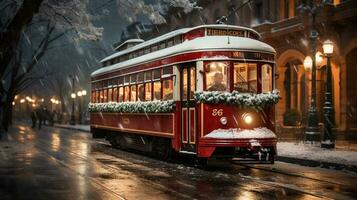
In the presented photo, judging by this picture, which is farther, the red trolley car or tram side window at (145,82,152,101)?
tram side window at (145,82,152,101)

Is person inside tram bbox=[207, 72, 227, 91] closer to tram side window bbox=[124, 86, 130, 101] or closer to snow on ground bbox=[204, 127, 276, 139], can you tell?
snow on ground bbox=[204, 127, 276, 139]

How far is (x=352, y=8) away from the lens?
1008 inches

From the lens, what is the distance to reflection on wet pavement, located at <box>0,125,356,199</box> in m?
10.3

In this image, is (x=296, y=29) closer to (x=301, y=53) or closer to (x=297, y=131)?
(x=301, y=53)

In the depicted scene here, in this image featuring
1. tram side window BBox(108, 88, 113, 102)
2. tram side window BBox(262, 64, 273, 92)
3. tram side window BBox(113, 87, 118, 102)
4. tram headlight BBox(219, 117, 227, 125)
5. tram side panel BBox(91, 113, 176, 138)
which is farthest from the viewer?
tram side window BBox(108, 88, 113, 102)

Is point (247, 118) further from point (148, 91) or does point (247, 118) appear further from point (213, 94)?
point (148, 91)

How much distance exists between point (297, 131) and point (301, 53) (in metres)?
5.72

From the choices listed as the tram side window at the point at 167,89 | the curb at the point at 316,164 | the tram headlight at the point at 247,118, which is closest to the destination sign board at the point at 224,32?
the tram side window at the point at 167,89

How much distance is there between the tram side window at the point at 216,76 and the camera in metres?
14.5

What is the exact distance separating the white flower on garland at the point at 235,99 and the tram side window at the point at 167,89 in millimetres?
1848

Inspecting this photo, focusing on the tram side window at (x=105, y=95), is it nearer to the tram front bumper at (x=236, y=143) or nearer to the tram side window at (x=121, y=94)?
the tram side window at (x=121, y=94)

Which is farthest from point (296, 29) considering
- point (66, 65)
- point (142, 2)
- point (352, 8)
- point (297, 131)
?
point (66, 65)

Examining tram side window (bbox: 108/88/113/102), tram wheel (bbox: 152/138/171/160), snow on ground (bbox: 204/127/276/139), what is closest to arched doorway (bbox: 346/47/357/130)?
tram side window (bbox: 108/88/113/102)

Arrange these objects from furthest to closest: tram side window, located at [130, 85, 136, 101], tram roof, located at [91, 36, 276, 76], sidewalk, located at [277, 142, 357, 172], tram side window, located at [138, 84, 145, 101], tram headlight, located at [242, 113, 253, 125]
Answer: tram side window, located at [130, 85, 136, 101]
tram side window, located at [138, 84, 145, 101]
sidewalk, located at [277, 142, 357, 172]
tram roof, located at [91, 36, 276, 76]
tram headlight, located at [242, 113, 253, 125]
